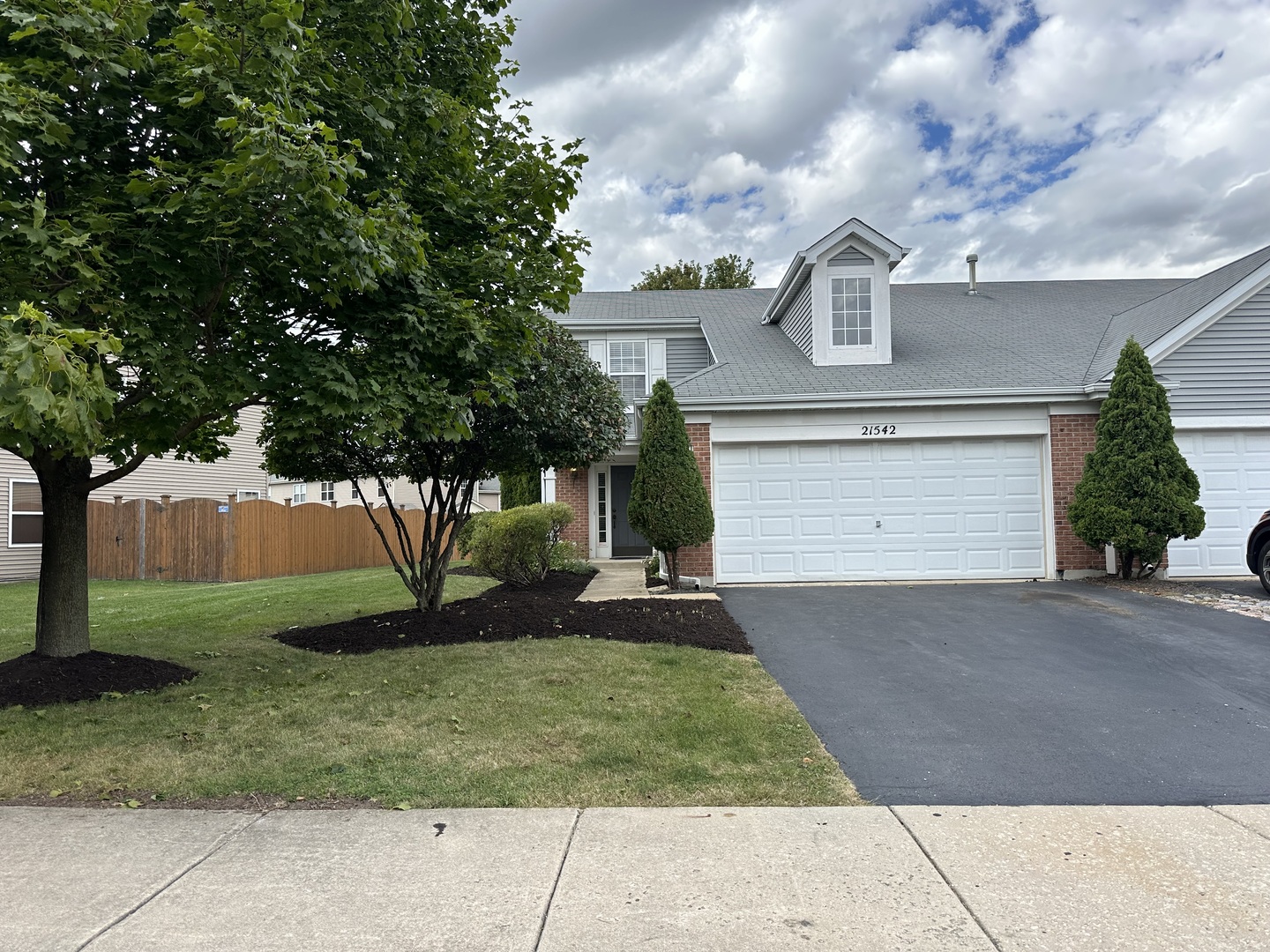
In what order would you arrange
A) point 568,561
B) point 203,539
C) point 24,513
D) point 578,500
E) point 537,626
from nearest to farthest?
point 537,626
point 568,561
point 578,500
point 203,539
point 24,513

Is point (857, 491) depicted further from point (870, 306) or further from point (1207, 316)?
point (1207, 316)

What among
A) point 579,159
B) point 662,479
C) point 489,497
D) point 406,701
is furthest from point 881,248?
point 489,497

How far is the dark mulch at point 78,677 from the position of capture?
5871mm

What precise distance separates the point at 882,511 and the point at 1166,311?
682 centimetres

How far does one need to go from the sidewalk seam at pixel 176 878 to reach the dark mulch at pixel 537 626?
13.7ft

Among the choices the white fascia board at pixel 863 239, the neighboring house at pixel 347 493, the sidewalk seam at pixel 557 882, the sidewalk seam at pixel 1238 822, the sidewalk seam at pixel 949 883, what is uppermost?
the white fascia board at pixel 863 239

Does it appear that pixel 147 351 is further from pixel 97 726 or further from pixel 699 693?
pixel 699 693

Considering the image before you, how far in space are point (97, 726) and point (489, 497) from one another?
2470 cm

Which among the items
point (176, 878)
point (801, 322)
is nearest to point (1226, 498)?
point (801, 322)

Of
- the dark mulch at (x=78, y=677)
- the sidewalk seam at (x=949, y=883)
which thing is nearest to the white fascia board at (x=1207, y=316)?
the sidewalk seam at (x=949, y=883)

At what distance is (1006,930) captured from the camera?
2758mm

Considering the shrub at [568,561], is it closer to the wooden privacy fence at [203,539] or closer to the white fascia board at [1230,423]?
the wooden privacy fence at [203,539]

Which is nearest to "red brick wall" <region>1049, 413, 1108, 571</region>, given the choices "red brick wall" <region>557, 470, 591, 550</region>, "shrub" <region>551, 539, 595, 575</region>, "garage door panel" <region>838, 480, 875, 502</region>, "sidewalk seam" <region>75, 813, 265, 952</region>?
"garage door panel" <region>838, 480, 875, 502</region>

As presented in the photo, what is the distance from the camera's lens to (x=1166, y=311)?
13.7 m
